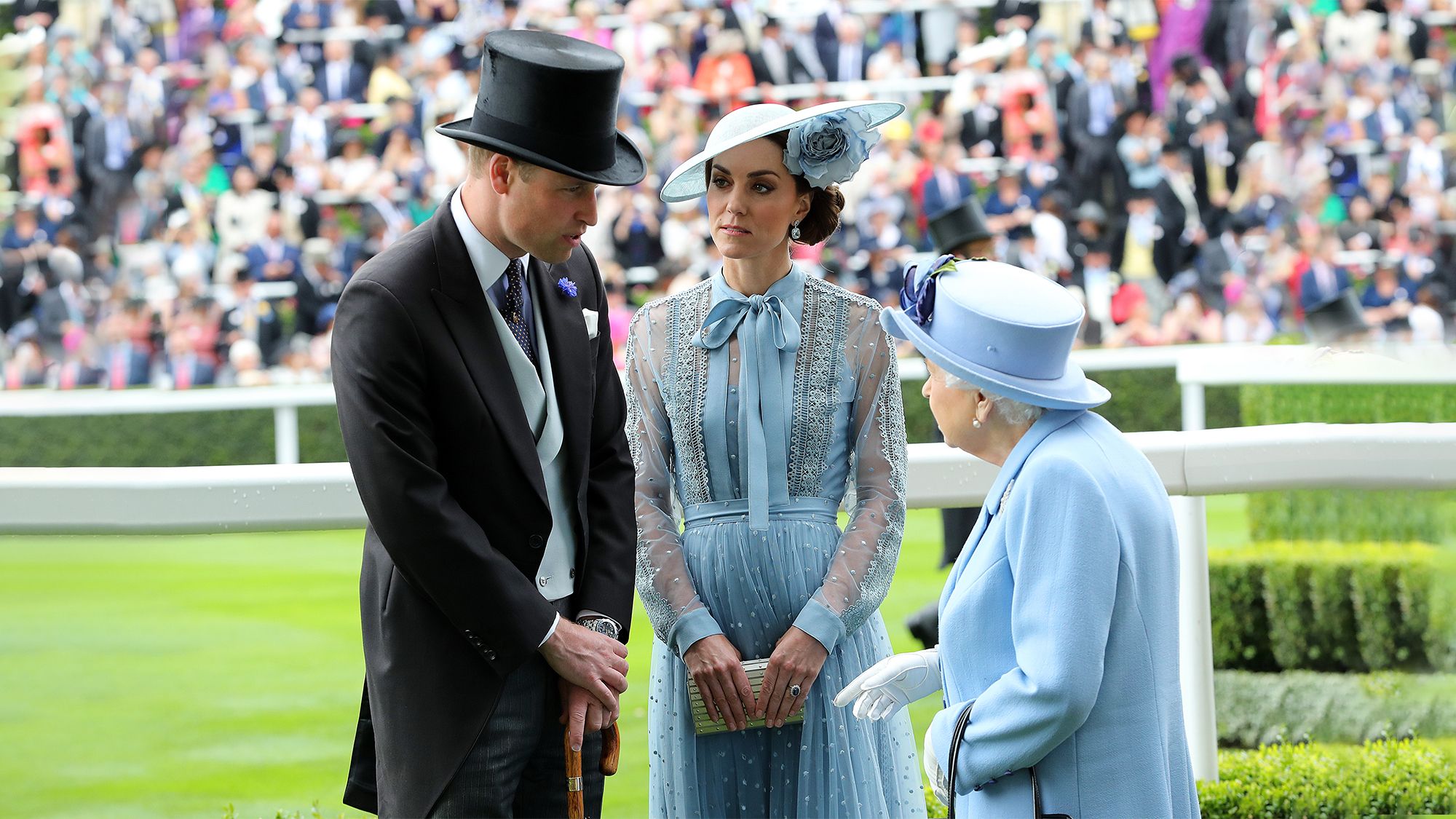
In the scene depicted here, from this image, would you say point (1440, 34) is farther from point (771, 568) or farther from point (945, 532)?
point (771, 568)

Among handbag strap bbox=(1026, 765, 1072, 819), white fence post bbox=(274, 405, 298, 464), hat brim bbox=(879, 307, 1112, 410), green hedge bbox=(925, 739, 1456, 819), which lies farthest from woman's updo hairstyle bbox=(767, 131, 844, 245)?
white fence post bbox=(274, 405, 298, 464)

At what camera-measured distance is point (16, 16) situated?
1549 cm

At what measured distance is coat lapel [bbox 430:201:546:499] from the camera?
2.29 m

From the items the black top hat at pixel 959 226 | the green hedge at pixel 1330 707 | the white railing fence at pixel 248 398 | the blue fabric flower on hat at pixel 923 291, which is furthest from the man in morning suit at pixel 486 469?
the white railing fence at pixel 248 398

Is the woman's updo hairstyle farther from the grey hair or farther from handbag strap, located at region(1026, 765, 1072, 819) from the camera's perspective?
handbag strap, located at region(1026, 765, 1072, 819)

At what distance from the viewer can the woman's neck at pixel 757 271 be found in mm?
2775

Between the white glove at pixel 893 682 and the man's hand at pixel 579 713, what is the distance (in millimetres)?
377

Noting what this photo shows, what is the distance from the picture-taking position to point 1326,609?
515 cm

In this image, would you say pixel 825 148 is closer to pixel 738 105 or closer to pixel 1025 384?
pixel 1025 384

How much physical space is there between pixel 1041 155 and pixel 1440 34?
→ 13.5 ft

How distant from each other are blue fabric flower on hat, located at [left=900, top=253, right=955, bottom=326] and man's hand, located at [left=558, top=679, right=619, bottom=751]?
78cm

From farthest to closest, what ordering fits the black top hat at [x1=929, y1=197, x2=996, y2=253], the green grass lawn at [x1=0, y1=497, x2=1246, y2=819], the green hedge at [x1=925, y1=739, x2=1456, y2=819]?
the black top hat at [x1=929, y1=197, x2=996, y2=253]
the green grass lawn at [x1=0, y1=497, x2=1246, y2=819]
the green hedge at [x1=925, y1=739, x2=1456, y2=819]

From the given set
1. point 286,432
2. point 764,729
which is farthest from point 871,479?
point 286,432

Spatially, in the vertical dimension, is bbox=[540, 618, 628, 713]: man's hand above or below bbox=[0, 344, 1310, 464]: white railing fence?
above
